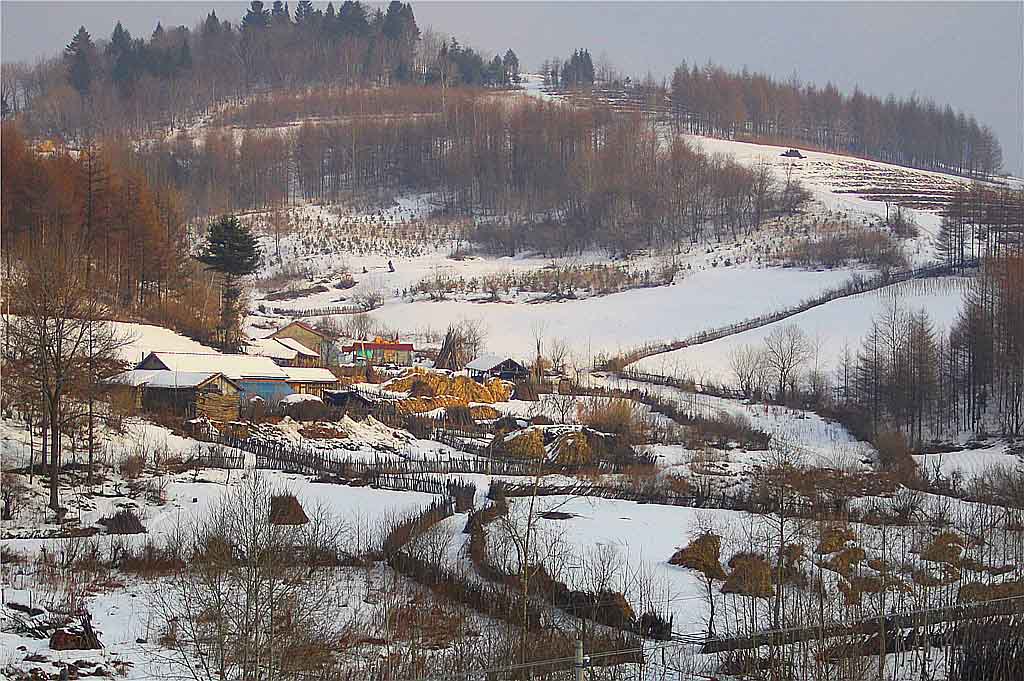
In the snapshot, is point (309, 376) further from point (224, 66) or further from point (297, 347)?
point (224, 66)

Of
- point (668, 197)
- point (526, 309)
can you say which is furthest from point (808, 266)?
point (668, 197)

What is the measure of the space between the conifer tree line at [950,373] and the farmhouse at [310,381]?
1485 centimetres

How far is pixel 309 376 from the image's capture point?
107 feet

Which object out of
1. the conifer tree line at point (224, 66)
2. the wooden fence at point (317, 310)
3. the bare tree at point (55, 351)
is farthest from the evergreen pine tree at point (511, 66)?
the bare tree at point (55, 351)

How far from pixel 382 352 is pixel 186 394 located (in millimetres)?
17778

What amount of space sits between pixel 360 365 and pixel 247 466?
20.5m

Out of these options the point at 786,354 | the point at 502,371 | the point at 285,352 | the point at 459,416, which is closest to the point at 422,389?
the point at 459,416

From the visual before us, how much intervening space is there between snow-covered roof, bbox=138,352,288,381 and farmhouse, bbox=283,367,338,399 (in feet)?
1.63

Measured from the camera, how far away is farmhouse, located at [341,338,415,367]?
145ft

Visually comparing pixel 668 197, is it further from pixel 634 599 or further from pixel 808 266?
pixel 634 599

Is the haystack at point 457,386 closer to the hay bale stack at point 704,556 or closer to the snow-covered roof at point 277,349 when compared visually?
the snow-covered roof at point 277,349

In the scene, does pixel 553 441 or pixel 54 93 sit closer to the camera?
pixel 553 441

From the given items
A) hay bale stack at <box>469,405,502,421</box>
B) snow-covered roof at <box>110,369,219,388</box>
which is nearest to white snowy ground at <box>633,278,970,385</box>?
hay bale stack at <box>469,405,502,421</box>

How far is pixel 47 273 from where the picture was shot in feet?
64.3
